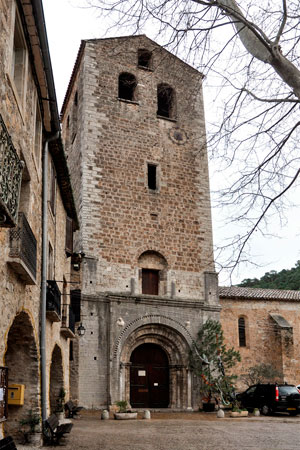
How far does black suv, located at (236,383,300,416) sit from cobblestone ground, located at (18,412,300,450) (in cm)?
292

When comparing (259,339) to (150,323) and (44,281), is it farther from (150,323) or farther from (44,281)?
(44,281)

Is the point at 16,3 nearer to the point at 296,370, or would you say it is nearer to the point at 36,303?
the point at 36,303

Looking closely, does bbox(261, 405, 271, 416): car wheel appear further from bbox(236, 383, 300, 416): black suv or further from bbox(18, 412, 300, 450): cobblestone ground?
bbox(18, 412, 300, 450): cobblestone ground

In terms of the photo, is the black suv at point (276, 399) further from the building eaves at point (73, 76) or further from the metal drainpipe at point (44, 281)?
the building eaves at point (73, 76)

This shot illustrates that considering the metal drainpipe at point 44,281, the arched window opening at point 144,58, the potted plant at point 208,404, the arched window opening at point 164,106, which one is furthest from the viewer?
the arched window opening at point 164,106

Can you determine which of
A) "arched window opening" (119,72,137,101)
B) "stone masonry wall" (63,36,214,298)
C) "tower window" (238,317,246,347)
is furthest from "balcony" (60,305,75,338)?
"tower window" (238,317,246,347)

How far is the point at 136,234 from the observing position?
2252cm

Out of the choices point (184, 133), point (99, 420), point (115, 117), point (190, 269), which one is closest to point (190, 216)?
point (190, 269)

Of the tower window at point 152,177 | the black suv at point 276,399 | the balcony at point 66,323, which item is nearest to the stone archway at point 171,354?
the black suv at point 276,399

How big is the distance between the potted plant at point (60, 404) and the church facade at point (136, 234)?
431 cm

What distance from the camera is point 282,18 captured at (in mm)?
6465

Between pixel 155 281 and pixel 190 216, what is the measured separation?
141 inches

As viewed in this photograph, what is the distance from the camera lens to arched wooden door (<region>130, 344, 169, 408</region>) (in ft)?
69.3

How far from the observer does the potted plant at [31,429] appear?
9.50m
